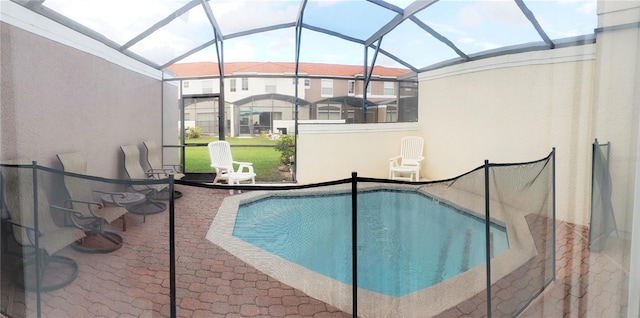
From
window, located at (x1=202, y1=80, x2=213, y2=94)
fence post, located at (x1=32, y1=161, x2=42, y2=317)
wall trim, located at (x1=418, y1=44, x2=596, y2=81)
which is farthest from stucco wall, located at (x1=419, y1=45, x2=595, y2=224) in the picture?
fence post, located at (x1=32, y1=161, x2=42, y2=317)

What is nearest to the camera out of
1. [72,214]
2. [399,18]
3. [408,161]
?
[72,214]

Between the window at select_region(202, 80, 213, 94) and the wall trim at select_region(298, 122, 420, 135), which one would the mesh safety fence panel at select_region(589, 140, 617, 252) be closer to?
the wall trim at select_region(298, 122, 420, 135)

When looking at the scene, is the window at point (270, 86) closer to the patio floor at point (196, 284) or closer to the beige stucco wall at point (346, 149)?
the beige stucco wall at point (346, 149)

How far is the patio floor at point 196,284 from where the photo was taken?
1.00 m

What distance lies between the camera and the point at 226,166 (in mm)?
1269

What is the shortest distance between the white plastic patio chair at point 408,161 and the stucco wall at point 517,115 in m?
0.04

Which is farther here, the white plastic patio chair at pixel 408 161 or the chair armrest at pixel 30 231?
the white plastic patio chair at pixel 408 161

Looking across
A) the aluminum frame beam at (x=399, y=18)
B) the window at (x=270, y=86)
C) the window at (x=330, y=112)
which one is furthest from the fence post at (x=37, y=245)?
the aluminum frame beam at (x=399, y=18)

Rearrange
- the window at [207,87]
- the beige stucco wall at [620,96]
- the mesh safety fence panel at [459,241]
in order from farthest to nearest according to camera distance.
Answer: the window at [207,87] → the mesh safety fence panel at [459,241] → the beige stucco wall at [620,96]

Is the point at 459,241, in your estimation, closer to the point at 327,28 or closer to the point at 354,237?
the point at 354,237

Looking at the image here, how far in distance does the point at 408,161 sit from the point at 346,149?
0.26 metres

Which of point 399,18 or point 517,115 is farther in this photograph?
point 399,18

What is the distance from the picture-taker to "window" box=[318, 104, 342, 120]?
1423 mm

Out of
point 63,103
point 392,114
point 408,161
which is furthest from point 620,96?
point 63,103
